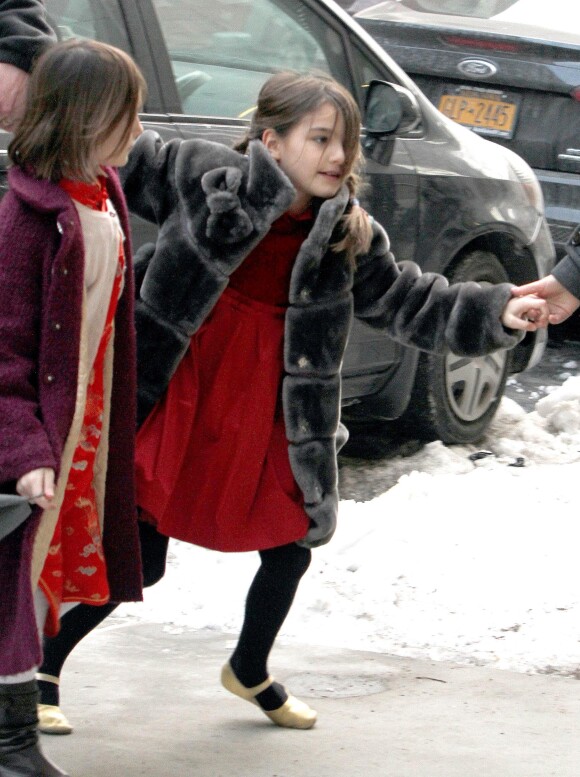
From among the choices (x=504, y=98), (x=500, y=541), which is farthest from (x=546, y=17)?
(x=500, y=541)

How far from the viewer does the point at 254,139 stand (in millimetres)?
3324

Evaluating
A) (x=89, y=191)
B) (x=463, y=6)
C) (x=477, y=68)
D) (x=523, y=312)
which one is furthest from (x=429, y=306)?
(x=463, y=6)

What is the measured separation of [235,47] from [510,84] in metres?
3.12

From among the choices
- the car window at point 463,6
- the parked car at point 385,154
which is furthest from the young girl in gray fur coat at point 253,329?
the car window at point 463,6

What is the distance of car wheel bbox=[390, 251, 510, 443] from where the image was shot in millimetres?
6066

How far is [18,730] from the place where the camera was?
2863mm

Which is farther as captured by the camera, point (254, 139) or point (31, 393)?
point (254, 139)

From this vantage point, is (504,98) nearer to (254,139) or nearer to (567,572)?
(567,572)

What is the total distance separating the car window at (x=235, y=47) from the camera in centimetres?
498

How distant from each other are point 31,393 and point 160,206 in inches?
28.4

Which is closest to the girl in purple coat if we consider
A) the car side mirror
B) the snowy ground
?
the snowy ground

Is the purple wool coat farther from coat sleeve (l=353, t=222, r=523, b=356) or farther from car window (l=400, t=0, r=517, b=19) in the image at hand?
car window (l=400, t=0, r=517, b=19)

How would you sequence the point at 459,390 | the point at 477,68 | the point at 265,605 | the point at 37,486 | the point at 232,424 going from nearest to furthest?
1. the point at 37,486
2. the point at 232,424
3. the point at 265,605
4. the point at 459,390
5. the point at 477,68

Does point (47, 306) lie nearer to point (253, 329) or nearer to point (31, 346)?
point (31, 346)
